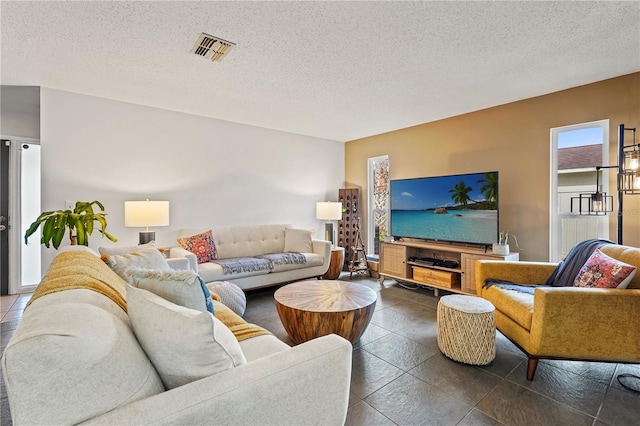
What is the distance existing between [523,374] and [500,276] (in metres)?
0.85

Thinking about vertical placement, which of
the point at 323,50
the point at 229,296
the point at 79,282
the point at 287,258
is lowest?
the point at 229,296

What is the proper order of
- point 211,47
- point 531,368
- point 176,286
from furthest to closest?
point 211,47 → point 531,368 → point 176,286

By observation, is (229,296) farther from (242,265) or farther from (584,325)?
(584,325)

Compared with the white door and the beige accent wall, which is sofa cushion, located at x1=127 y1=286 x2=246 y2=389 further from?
the white door

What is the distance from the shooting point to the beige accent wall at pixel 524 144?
285 cm

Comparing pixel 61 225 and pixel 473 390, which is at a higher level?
pixel 61 225

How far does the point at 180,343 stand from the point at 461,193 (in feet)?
11.5

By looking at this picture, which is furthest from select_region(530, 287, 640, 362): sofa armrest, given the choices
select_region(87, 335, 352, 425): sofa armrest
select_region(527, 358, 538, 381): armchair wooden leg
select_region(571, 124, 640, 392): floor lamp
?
select_region(87, 335, 352, 425): sofa armrest

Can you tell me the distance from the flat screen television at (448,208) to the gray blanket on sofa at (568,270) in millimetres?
844

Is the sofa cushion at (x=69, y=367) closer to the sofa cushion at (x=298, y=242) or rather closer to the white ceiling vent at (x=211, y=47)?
the white ceiling vent at (x=211, y=47)

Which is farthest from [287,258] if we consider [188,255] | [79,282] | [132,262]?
[79,282]

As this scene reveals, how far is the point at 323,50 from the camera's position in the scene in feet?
Result: 7.81

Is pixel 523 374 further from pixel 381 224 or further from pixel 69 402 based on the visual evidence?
pixel 381 224

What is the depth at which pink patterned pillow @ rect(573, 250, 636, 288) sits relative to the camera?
1.87 m
